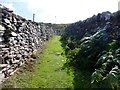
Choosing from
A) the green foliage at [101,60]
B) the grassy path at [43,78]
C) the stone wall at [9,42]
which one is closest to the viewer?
the green foliage at [101,60]

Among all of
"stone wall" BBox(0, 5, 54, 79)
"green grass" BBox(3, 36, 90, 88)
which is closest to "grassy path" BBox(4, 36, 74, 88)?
"green grass" BBox(3, 36, 90, 88)

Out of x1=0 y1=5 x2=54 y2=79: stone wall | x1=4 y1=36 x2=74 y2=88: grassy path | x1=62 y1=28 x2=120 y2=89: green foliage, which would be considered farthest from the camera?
x1=0 y1=5 x2=54 y2=79: stone wall

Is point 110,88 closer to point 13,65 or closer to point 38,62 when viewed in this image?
point 13,65

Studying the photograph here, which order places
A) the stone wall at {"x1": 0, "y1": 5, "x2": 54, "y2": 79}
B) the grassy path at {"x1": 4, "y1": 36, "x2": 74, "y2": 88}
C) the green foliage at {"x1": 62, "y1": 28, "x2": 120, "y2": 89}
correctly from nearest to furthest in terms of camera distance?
the green foliage at {"x1": 62, "y1": 28, "x2": 120, "y2": 89}
the grassy path at {"x1": 4, "y1": 36, "x2": 74, "y2": 88}
the stone wall at {"x1": 0, "y1": 5, "x2": 54, "y2": 79}

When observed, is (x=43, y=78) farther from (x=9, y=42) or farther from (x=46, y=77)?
(x=9, y=42)

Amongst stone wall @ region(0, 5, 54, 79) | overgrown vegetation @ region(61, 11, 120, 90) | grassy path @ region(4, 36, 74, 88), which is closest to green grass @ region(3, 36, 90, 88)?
grassy path @ region(4, 36, 74, 88)

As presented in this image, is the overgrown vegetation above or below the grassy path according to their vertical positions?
above

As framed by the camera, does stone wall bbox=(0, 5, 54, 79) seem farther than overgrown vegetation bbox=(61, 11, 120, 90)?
Yes

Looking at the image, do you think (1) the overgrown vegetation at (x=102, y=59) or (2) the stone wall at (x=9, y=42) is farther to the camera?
(2) the stone wall at (x=9, y=42)

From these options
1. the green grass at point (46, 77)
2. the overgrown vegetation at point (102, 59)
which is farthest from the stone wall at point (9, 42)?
the overgrown vegetation at point (102, 59)

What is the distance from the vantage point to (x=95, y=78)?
7.79 m

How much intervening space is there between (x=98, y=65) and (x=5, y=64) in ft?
10.7

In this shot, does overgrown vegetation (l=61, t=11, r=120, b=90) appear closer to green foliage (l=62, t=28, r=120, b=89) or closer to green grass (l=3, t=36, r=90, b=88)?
green foliage (l=62, t=28, r=120, b=89)

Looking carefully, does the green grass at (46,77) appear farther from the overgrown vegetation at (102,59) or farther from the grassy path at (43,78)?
the overgrown vegetation at (102,59)
